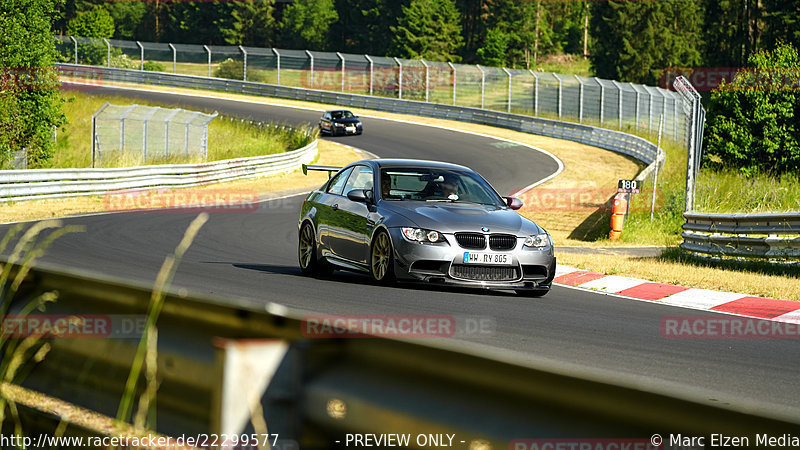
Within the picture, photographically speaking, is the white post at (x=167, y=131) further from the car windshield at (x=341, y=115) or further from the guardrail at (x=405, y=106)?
the guardrail at (x=405, y=106)

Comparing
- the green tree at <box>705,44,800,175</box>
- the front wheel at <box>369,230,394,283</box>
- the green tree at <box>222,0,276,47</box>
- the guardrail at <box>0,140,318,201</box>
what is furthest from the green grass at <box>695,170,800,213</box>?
the green tree at <box>222,0,276,47</box>

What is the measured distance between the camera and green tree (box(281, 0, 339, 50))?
123 m

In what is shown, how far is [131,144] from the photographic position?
1331 inches

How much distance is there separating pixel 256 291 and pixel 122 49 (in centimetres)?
5882

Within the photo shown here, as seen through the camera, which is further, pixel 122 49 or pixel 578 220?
pixel 122 49

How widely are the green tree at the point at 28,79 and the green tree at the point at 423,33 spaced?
233ft

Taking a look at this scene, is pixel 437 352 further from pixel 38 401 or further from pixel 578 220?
pixel 578 220

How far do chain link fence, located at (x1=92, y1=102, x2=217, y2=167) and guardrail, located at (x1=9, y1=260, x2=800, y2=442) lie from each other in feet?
93.0

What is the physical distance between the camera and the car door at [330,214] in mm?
12305

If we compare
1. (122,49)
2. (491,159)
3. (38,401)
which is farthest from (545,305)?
(122,49)

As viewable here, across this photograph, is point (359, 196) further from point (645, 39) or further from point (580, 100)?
point (645, 39)

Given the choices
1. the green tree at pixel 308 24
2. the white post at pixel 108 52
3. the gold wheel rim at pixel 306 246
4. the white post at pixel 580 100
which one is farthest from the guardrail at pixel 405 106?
the green tree at pixel 308 24

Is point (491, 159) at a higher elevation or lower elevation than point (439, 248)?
lower

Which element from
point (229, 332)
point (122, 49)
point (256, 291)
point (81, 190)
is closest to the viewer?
point (229, 332)
